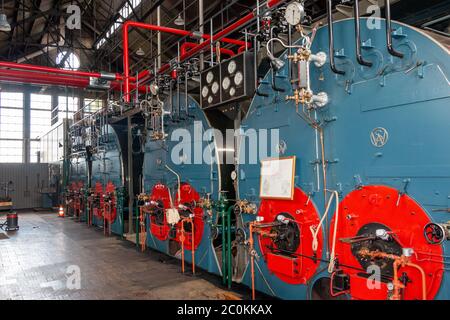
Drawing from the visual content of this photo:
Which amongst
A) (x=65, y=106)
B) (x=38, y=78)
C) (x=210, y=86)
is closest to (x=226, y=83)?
(x=210, y=86)

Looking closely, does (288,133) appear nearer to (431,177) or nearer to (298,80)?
(298,80)

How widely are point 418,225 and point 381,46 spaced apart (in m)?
1.25

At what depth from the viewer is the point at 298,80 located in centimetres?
285

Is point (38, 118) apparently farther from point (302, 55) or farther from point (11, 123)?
point (302, 55)

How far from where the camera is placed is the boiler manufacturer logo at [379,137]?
2.49 m

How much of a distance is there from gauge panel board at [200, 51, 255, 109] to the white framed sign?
77cm

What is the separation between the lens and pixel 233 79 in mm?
3812

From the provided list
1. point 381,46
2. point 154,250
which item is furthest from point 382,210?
point 154,250

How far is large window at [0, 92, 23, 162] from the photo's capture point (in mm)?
17609

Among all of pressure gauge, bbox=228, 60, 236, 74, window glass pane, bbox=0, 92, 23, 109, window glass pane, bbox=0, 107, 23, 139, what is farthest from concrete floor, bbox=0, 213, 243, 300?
window glass pane, bbox=0, 92, 23, 109

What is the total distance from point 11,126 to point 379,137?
19.4 meters

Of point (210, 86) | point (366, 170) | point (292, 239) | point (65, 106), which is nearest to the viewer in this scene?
point (366, 170)

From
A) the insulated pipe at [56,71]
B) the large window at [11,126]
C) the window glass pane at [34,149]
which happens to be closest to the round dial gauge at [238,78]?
the insulated pipe at [56,71]

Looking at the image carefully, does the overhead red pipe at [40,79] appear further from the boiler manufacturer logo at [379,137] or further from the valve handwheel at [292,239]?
the boiler manufacturer logo at [379,137]
